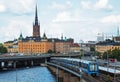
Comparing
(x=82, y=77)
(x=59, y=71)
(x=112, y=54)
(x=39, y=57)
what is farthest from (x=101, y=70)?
(x=39, y=57)

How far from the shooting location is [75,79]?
7625 cm

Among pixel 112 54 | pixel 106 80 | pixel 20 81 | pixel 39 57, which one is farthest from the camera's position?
pixel 39 57

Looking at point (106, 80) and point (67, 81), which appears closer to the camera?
A: point (106, 80)

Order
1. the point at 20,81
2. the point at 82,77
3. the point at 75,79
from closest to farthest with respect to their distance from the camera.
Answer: the point at 82,77 → the point at 75,79 → the point at 20,81

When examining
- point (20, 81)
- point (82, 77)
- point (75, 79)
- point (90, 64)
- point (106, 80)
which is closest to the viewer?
point (106, 80)

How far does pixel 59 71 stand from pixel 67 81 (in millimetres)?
21514

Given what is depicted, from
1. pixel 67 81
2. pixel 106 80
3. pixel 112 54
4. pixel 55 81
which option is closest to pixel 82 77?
pixel 106 80

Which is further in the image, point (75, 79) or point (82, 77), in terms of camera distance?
point (75, 79)

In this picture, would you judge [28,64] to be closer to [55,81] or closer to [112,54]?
[112,54]

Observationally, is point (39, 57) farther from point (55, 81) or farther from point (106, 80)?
point (106, 80)

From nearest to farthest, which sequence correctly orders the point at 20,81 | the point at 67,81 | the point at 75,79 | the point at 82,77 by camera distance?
1. the point at 82,77
2. the point at 75,79
3. the point at 67,81
4. the point at 20,81

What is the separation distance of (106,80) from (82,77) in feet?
17.1

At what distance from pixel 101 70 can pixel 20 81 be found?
22441 mm

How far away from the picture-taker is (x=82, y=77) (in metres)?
64.5
